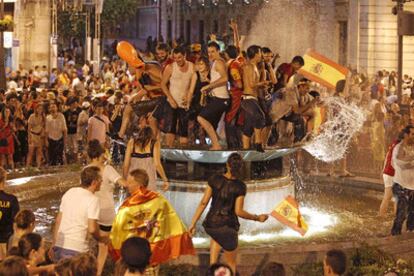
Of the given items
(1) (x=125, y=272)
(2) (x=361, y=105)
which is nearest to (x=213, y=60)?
(1) (x=125, y=272)

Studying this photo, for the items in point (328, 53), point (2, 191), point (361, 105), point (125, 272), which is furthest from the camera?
point (328, 53)

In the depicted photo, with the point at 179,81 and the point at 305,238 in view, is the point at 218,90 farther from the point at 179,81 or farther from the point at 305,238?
the point at 305,238

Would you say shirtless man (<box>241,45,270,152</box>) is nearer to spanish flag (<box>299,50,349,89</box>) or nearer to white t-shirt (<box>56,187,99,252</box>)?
spanish flag (<box>299,50,349,89</box>)

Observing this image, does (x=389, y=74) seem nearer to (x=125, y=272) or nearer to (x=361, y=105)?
(x=361, y=105)

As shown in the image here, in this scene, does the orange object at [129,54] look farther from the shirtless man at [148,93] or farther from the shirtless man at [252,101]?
the shirtless man at [252,101]

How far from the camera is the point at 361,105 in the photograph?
90.2 feet

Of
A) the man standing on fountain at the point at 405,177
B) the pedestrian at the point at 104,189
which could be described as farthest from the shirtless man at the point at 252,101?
the pedestrian at the point at 104,189

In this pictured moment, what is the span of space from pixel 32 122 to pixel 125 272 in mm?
13791

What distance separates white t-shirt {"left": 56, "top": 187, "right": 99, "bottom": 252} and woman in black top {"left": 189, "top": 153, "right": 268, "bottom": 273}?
1531 mm

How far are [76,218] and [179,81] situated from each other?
4.91 m

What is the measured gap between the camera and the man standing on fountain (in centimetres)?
1390

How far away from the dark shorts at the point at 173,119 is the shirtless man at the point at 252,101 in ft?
3.13

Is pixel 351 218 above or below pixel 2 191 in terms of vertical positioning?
below

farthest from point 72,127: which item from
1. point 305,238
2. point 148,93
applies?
point 305,238
